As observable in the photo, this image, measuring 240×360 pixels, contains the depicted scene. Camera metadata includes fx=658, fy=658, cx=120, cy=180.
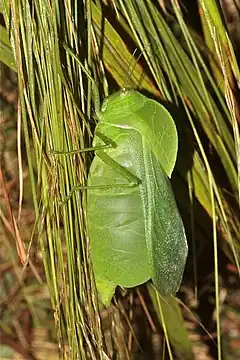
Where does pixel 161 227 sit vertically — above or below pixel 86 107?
below

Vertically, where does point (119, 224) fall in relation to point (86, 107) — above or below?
below

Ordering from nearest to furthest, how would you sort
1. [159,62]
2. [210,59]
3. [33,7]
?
[33,7] → [159,62] → [210,59]

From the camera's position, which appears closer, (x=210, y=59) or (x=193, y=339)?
(x=210, y=59)

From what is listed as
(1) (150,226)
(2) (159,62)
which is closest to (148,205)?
(1) (150,226)

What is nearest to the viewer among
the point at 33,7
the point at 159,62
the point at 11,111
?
the point at 33,7

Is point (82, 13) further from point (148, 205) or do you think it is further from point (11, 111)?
point (11, 111)
